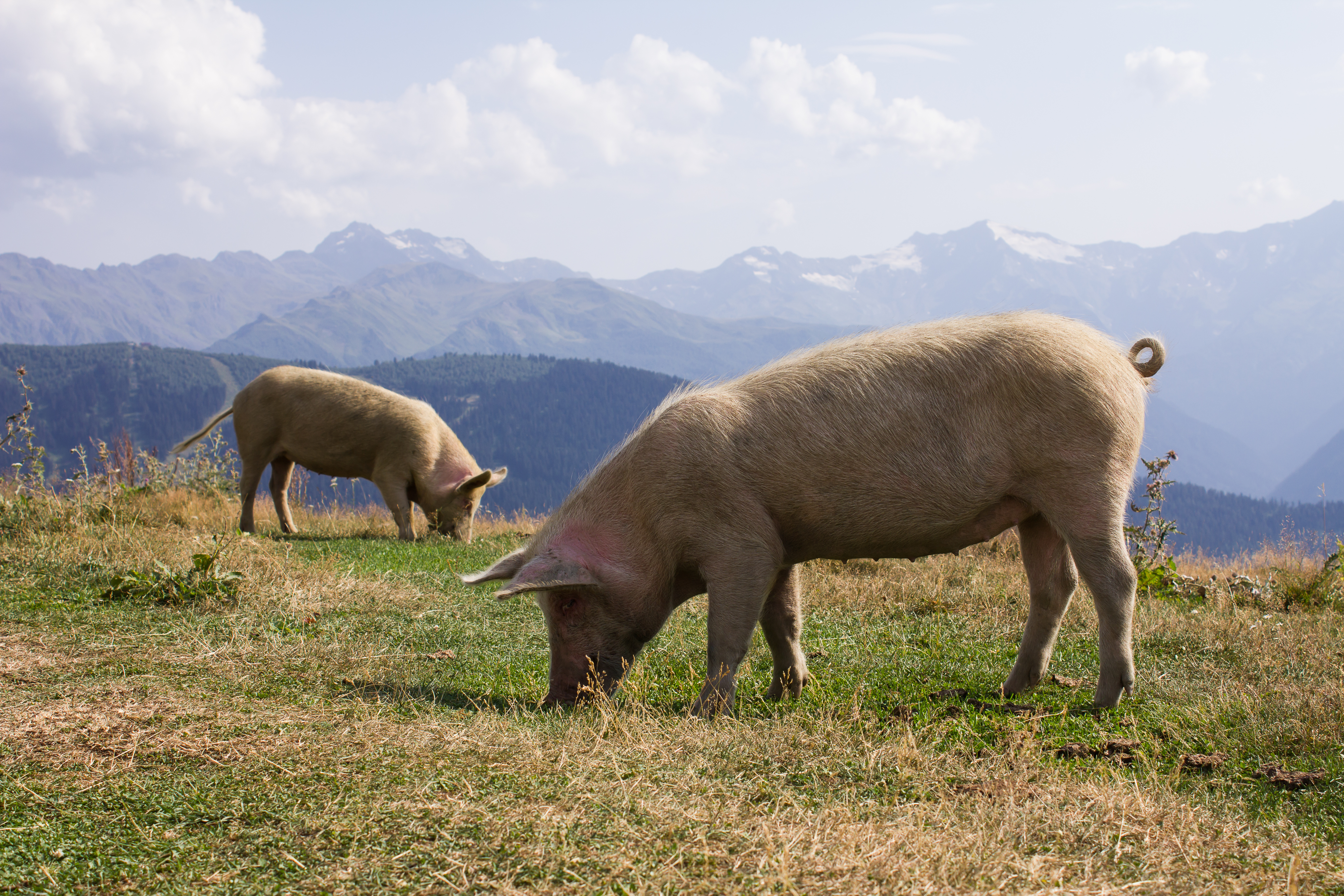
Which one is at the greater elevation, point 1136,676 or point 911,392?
point 911,392

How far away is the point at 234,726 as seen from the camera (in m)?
4.14

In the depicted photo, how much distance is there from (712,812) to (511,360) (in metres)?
200

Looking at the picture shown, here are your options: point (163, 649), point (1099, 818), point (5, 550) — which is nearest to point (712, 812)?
point (1099, 818)

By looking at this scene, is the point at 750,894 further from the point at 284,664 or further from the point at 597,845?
the point at 284,664

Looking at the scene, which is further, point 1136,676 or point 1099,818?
point 1136,676

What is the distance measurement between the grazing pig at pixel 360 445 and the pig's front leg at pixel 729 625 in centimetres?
939

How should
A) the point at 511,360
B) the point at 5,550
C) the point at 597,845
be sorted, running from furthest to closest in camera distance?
the point at 511,360 < the point at 5,550 < the point at 597,845

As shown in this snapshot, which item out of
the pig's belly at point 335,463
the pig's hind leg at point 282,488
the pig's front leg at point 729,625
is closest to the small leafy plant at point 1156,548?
the pig's front leg at point 729,625

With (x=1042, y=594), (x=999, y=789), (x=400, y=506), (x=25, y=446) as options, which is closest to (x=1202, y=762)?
(x=999, y=789)

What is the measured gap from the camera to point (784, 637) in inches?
229

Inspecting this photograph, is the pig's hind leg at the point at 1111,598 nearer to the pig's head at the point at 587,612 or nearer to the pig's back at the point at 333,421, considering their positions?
the pig's head at the point at 587,612

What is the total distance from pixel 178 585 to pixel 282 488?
27.7 ft

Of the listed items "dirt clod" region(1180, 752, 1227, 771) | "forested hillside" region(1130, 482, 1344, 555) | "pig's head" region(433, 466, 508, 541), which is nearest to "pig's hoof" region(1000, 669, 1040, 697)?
"dirt clod" region(1180, 752, 1227, 771)

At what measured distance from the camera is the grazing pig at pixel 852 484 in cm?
513
